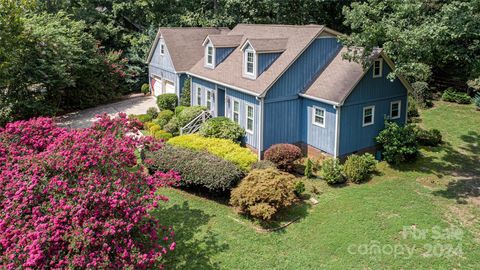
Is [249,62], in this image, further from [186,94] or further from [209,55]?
[186,94]

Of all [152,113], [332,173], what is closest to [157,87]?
[152,113]

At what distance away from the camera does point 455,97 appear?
3188 centimetres

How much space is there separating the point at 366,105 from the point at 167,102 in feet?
47.6

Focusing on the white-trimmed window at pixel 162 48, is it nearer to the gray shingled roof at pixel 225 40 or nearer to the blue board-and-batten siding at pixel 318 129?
the gray shingled roof at pixel 225 40

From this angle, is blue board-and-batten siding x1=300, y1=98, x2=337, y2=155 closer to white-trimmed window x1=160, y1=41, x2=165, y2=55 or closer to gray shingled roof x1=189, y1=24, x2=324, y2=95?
gray shingled roof x1=189, y1=24, x2=324, y2=95

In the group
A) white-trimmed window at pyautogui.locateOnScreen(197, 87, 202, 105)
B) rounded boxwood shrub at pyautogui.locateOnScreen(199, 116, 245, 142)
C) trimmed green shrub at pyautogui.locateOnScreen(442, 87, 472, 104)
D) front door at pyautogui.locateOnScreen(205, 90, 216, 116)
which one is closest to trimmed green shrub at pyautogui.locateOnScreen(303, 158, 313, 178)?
rounded boxwood shrub at pyautogui.locateOnScreen(199, 116, 245, 142)

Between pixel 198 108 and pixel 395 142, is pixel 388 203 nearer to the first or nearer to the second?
pixel 395 142

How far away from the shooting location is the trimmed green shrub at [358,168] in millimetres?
18062

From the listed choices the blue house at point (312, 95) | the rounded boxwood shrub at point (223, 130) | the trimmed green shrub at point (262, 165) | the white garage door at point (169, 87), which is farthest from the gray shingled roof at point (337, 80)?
the white garage door at point (169, 87)

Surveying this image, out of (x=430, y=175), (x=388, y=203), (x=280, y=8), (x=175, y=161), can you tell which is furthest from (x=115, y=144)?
(x=280, y=8)

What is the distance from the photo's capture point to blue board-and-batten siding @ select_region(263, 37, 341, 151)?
20.4 m

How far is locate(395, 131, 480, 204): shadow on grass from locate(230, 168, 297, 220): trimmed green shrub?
6.80 metres

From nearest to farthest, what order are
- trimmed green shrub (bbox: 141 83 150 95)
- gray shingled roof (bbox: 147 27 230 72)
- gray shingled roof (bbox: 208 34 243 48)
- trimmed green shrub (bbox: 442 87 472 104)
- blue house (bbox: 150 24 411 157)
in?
blue house (bbox: 150 24 411 157)
gray shingled roof (bbox: 208 34 243 48)
gray shingled roof (bbox: 147 27 230 72)
trimmed green shrub (bbox: 442 87 472 104)
trimmed green shrub (bbox: 141 83 150 95)

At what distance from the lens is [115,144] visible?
A: 11.8 m
